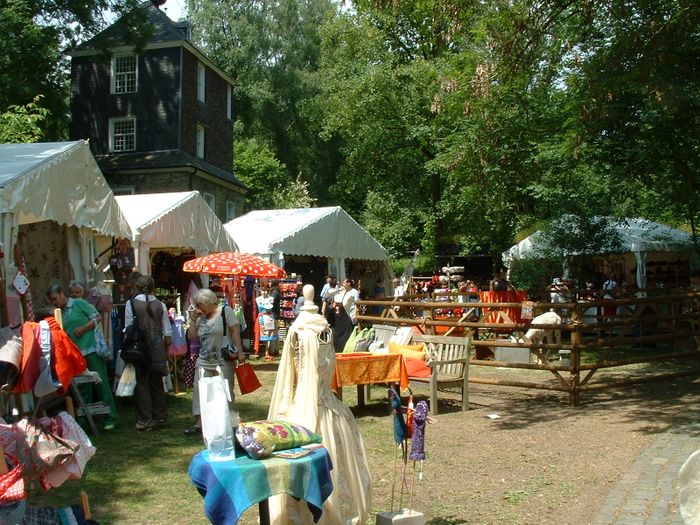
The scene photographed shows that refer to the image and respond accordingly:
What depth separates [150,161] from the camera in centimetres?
2853

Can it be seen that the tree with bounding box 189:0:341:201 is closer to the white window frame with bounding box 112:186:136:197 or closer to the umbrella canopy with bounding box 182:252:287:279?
the white window frame with bounding box 112:186:136:197

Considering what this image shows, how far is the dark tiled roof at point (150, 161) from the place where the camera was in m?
28.1

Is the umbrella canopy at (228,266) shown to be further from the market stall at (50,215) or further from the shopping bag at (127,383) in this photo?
the shopping bag at (127,383)

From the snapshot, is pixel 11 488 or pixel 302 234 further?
pixel 302 234

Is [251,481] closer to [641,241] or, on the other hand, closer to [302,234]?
[302,234]

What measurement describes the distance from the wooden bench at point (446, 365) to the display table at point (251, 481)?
5.68m

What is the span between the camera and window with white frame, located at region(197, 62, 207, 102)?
30.5m

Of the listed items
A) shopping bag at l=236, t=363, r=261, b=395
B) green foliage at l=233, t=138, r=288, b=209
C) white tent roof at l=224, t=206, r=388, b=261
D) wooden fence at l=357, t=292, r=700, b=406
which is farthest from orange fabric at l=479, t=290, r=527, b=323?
green foliage at l=233, t=138, r=288, b=209

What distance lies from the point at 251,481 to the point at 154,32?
1003 inches

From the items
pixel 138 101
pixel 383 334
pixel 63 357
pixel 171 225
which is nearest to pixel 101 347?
pixel 63 357

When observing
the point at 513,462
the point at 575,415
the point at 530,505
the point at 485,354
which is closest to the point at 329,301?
the point at 485,354

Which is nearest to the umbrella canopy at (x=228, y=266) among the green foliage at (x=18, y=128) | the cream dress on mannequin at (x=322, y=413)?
the green foliage at (x=18, y=128)

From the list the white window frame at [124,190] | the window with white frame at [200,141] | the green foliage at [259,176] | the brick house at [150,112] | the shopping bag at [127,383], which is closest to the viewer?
the shopping bag at [127,383]

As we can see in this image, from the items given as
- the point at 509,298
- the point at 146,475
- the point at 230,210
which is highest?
the point at 230,210
